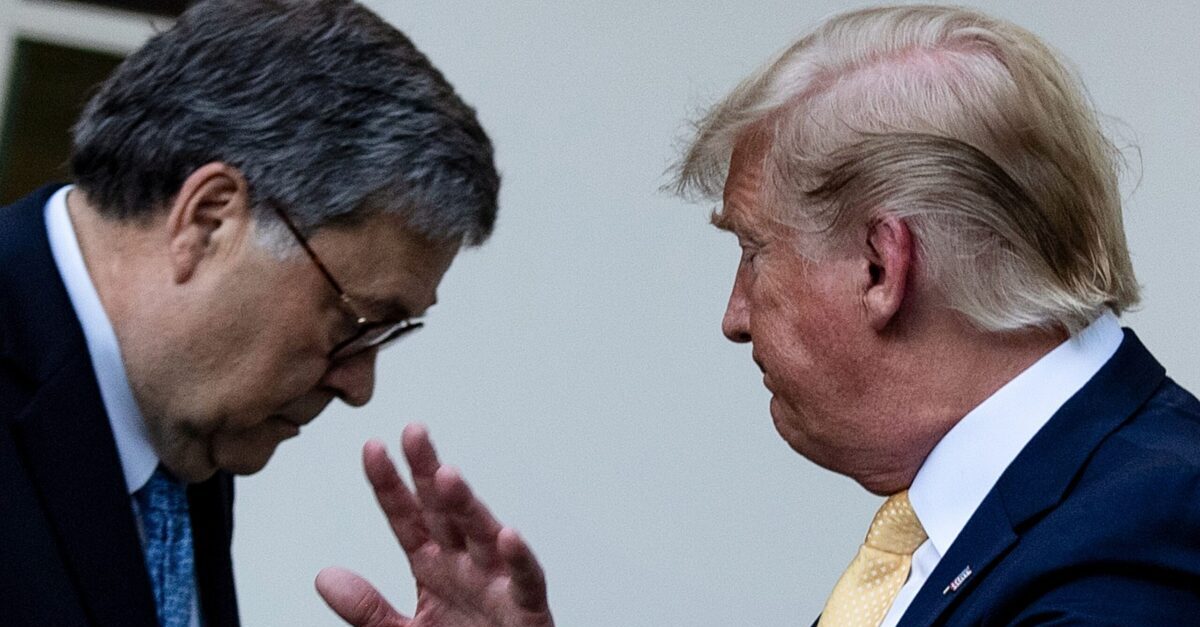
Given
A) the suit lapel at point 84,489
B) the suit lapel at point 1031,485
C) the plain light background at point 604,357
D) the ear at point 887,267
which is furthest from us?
the plain light background at point 604,357

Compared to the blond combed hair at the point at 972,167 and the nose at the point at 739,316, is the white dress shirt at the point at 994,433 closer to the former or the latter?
the blond combed hair at the point at 972,167

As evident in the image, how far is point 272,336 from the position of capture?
263 cm

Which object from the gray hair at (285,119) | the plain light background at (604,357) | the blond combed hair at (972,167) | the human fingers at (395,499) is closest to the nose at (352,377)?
the human fingers at (395,499)

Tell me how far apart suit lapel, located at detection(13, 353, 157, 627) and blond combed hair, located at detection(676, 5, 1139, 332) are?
1.03 m

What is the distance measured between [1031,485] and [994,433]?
10 centimetres

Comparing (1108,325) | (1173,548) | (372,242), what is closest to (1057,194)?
(1108,325)

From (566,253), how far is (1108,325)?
2.36 m

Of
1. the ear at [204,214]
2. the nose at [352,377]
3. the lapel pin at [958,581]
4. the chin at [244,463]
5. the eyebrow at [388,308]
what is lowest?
the lapel pin at [958,581]

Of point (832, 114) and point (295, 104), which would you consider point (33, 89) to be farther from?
point (832, 114)

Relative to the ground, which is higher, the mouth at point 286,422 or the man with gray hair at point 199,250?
the man with gray hair at point 199,250

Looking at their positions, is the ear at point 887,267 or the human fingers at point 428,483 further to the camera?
the human fingers at point 428,483

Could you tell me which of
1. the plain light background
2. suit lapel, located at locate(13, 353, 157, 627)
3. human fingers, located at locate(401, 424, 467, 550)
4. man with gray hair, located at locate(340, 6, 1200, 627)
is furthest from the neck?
the plain light background

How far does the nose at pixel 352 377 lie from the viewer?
275cm

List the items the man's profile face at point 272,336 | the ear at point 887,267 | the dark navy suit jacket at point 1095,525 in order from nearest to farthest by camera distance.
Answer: the dark navy suit jacket at point 1095,525 → the ear at point 887,267 → the man's profile face at point 272,336
